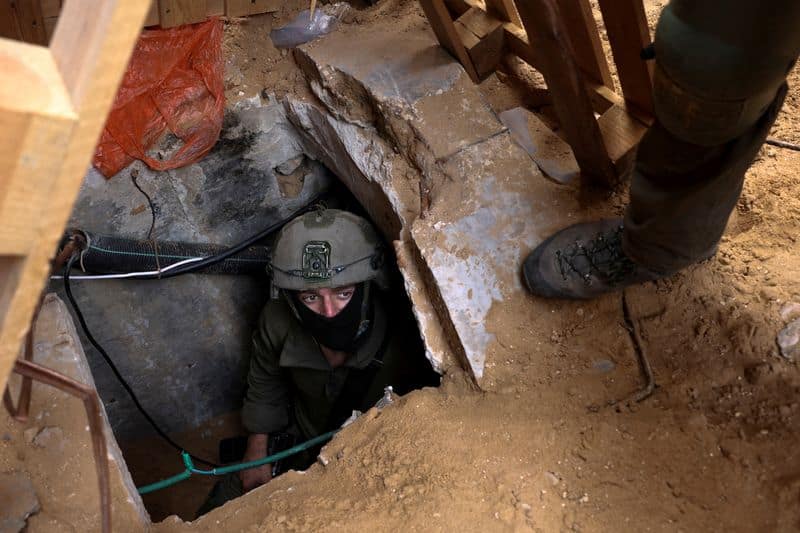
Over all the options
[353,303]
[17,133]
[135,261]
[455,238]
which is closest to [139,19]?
[17,133]

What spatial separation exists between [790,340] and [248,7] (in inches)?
109

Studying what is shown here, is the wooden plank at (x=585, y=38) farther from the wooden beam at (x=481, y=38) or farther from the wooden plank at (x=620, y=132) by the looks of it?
the wooden beam at (x=481, y=38)

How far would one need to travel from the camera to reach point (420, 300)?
2.48m

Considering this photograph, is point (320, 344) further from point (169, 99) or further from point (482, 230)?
point (169, 99)

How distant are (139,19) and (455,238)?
1.84 m

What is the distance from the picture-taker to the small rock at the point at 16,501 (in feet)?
5.93

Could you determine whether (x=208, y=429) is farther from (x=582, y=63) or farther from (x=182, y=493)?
(x=582, y=63)

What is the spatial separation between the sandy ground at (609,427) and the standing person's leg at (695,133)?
20 centimetres

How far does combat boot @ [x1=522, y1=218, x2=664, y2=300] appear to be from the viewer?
2111 mm

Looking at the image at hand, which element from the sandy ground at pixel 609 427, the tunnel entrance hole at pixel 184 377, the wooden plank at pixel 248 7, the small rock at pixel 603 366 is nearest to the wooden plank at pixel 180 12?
the wooden plank at pixel 248 7

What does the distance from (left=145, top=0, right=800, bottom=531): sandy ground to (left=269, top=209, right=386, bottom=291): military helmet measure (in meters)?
0.88

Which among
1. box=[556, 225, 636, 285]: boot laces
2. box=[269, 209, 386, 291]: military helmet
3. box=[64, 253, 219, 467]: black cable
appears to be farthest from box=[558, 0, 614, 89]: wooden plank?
box=[64, 253, 219, 467]: black cable

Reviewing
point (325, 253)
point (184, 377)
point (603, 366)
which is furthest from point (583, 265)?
point (184, 377)

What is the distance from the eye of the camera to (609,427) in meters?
1.94
